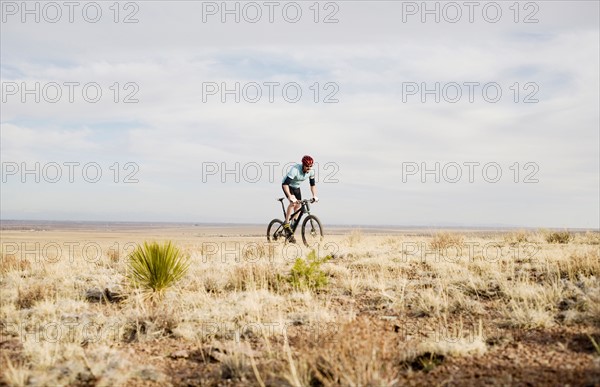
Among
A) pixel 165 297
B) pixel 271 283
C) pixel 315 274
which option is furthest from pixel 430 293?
pixel 165 297

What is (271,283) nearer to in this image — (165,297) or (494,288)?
(165,297)

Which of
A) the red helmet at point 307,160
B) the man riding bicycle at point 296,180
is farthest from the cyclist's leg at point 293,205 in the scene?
the red helmet at point 307,160

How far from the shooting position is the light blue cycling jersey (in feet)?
47.4

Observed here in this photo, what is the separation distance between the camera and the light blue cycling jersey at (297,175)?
1445 centimetres

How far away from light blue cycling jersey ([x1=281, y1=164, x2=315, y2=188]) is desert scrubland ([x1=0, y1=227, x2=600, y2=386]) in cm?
406

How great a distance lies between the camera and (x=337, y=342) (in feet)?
15.6

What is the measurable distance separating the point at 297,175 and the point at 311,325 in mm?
8376

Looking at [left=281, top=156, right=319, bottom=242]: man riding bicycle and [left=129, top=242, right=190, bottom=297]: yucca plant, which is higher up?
[left=281, top=156, right=319, bottom=242]: man riding bicycle

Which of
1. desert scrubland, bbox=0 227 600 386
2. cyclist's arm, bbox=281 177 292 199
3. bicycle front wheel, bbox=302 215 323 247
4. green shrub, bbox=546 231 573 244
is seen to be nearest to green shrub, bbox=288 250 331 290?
desert scrubland, bbox=0 227 600 386

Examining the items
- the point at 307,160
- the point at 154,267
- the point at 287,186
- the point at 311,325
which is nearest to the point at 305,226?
the point at 287,186

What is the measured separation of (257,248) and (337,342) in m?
8.00

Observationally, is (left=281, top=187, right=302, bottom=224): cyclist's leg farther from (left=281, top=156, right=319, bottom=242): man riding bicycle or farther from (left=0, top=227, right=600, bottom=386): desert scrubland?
(left=0, top=227, right=600, bottom=386): desert scrubland

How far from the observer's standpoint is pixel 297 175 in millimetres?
14484

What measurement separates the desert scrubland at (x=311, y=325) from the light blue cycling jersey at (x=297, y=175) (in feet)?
13.3
